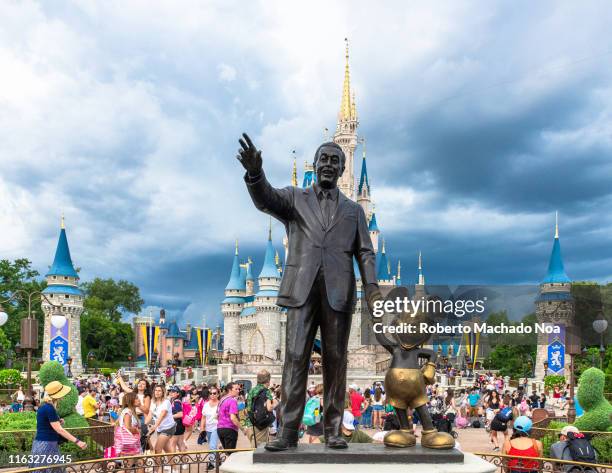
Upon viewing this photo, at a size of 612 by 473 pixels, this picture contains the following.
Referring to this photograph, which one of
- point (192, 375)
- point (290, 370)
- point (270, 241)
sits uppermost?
point (270, 241)

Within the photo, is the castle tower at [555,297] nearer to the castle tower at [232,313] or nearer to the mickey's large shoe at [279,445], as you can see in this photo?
the castle tower at [232,313]

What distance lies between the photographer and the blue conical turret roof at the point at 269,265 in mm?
65500

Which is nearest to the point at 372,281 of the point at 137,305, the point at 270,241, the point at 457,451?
the point at 457,451

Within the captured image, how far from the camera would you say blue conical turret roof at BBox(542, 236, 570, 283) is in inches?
1849

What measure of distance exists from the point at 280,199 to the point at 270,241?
62.9 m

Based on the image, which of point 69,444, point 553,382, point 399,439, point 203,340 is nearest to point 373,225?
point 203,340

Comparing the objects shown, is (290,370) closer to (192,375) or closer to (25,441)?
(25,441)

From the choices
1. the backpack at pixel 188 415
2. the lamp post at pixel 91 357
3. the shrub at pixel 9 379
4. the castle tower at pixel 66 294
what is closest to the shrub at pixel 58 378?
the backpack at pixel 188 415

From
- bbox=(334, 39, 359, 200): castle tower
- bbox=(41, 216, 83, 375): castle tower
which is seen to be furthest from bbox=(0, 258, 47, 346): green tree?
bbox=(334, 39, 359, 200): castle tower

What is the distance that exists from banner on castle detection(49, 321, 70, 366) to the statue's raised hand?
4591 centimetres

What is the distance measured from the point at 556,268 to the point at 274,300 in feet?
89.3

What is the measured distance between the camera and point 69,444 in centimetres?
1048

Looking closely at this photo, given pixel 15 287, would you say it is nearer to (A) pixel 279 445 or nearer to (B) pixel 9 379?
(B) pixel 9 379

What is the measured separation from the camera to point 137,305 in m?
72.8
